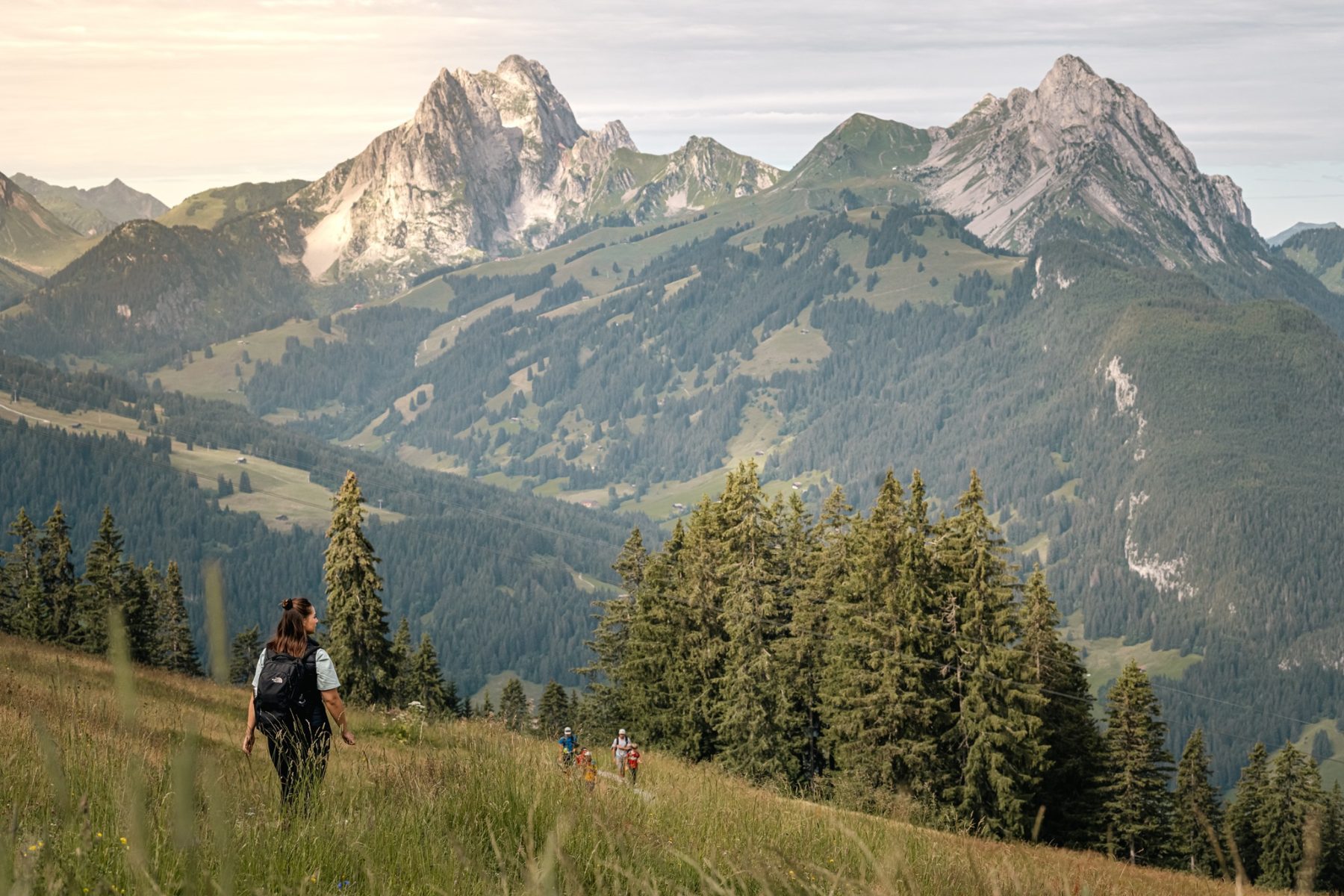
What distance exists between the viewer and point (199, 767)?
9.93ft

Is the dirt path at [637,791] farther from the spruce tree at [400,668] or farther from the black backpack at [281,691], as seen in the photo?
the spruce tree at [400,668]

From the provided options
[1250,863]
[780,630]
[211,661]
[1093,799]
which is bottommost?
[1250,863]

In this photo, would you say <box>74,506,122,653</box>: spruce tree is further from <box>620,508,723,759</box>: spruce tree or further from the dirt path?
the dirt path

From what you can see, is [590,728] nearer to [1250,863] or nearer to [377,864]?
[1250,863]

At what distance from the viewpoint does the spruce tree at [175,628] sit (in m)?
78.1

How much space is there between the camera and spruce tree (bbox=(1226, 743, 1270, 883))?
68.4 m

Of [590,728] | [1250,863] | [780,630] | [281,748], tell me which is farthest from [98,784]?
[1250,863]

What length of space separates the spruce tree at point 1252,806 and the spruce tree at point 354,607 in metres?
46.7

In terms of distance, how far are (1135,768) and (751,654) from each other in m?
18.9

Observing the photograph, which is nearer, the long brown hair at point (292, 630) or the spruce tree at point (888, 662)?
the long brown hair at point (292, 630)

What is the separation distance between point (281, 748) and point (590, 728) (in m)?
46.7

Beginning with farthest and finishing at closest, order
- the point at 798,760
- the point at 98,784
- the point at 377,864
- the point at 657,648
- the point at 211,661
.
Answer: the point at 657,648, the point at 798,760, the point at 98,784, the point at 377,864, the point at 211,661

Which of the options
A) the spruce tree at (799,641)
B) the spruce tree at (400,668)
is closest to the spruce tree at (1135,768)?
the spruce tree at (799,641)

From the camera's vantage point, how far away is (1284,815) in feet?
220
